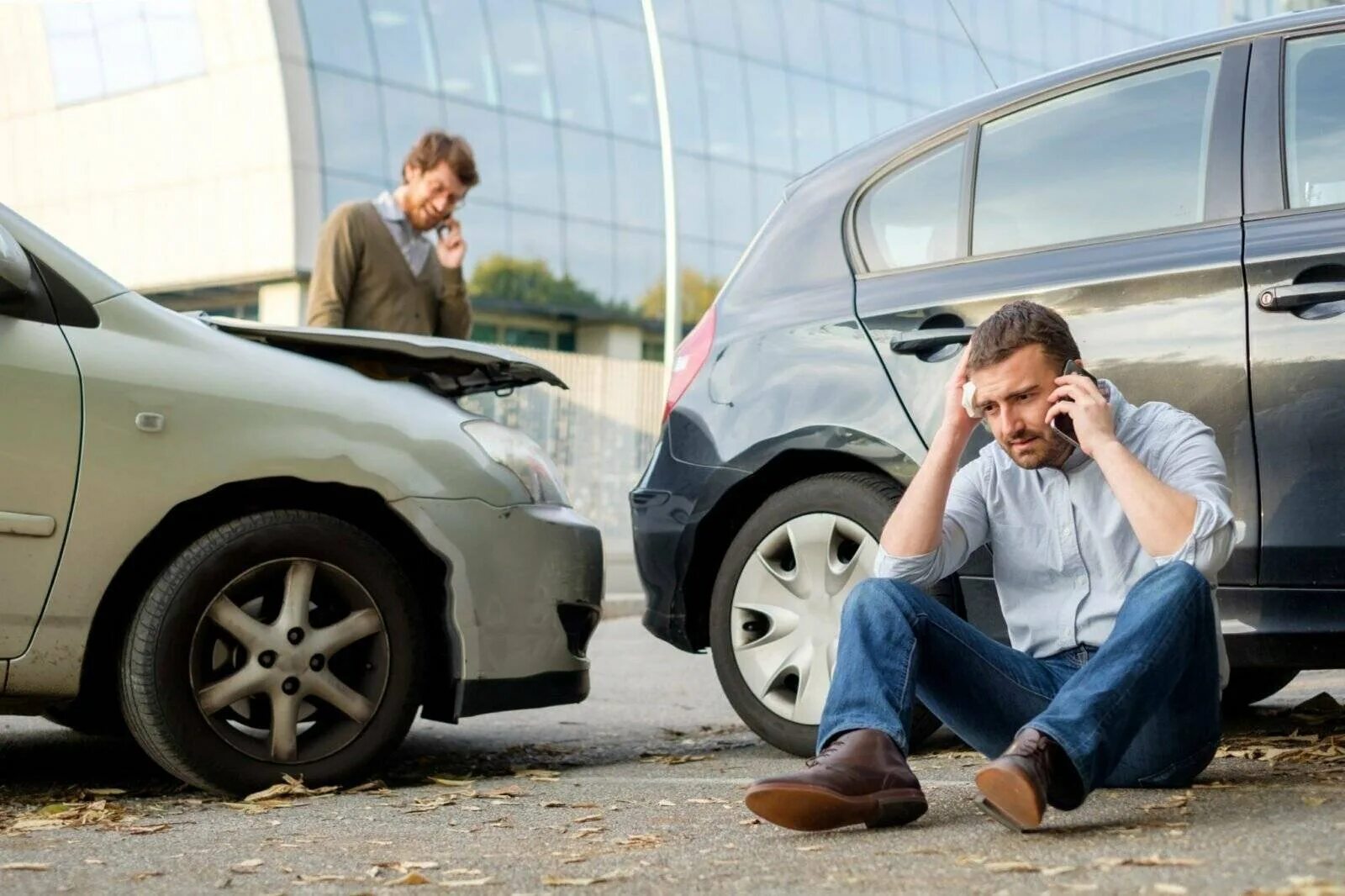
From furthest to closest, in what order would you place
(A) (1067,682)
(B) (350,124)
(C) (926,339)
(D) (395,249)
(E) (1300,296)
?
(B) (350,124), (D) (395,249), (C) (926,339), (E) (1300,296), (A) (1067,682)

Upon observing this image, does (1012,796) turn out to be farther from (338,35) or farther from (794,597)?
(338,35)

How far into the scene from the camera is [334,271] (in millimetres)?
6246

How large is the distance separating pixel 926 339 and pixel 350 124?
25471mm

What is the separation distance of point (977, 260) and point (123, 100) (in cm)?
2755

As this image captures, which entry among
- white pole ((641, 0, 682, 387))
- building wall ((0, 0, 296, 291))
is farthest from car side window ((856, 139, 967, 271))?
building wall ((0, 0, 296, 291))

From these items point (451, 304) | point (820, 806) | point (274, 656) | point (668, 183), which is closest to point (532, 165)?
point (668, 183)

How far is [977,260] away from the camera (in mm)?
4961

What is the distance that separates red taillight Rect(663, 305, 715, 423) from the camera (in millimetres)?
5535

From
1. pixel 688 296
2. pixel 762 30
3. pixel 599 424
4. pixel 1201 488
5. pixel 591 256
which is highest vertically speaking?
pixel 762 30

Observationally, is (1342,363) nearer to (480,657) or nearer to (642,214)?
(480,657)

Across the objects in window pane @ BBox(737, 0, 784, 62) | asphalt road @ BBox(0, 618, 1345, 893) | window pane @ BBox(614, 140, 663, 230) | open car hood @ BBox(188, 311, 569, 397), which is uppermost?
window pane @ BBox(737, 0, 784, 62)

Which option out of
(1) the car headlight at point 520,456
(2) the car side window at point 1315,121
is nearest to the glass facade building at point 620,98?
(1) the car headlight at point 520,456

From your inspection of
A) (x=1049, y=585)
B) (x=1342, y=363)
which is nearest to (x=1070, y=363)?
(x=1049, y=585)

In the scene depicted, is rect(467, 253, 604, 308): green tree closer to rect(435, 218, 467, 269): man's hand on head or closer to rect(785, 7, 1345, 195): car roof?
rect(435, 218, 467, 269): man's hand on head
